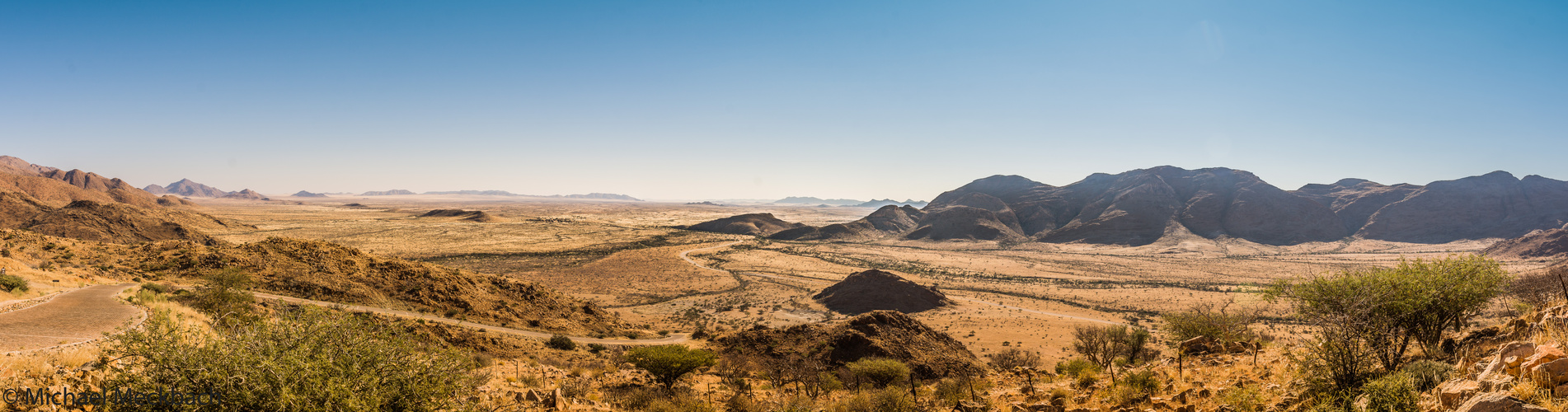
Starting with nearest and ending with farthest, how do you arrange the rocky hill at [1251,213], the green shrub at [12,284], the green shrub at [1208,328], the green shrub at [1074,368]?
the green shrub at [12,284]
the green shrub at [1074,368]
the green shrub at [1208,328]
the rocky hill at [1251,213]

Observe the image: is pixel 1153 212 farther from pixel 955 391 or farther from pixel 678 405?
pixel 678 405

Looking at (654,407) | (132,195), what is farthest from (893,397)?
(132,195)

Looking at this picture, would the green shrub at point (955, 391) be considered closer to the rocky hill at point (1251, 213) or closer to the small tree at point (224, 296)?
the small tree at point (224, 296)

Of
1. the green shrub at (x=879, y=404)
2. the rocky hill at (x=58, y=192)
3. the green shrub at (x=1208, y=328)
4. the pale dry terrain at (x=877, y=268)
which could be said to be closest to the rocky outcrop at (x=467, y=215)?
the pale dry terrain at (x=877, y=268)

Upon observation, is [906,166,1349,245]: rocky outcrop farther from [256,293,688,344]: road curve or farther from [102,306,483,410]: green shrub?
[102,306,483,410]: green shrub

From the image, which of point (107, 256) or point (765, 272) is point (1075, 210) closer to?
point (765, 272)

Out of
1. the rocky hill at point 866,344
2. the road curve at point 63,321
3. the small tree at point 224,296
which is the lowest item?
the rocky hill at point 866,344

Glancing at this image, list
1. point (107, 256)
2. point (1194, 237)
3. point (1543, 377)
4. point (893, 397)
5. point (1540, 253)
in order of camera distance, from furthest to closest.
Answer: point (1194, 237) → point (1540, 253) → point (107, 256) → point (893, 397) → point (1543, 377)
